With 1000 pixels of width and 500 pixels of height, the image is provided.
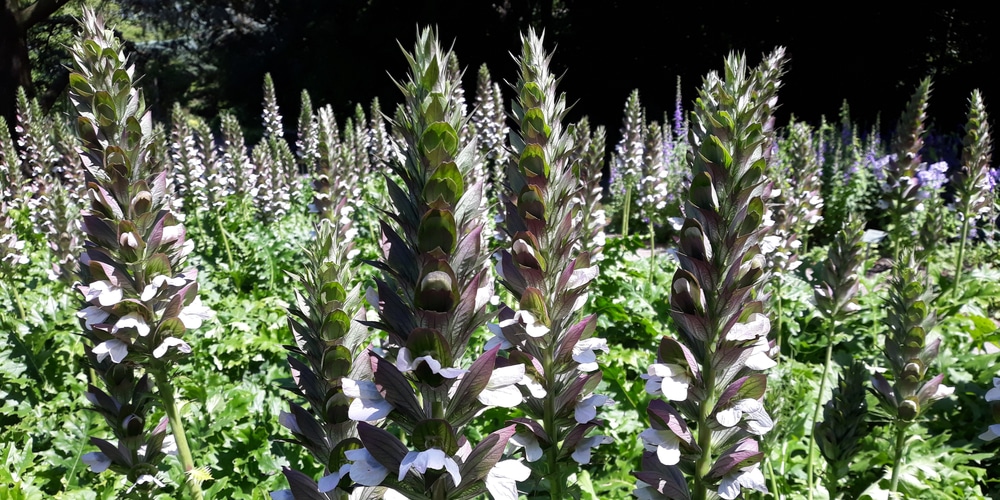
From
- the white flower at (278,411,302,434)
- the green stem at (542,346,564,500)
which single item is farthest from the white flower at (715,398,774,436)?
the white flower at (278,411,302,434)

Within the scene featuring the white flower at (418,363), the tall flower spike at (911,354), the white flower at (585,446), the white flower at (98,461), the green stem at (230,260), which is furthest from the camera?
the green stem at (230,260)

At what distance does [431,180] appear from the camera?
1077 millimetres

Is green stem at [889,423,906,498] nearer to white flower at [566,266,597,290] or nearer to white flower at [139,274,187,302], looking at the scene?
white flower at [566,266,597,290]

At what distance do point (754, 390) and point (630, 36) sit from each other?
18770mm

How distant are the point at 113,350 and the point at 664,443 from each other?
1.64m

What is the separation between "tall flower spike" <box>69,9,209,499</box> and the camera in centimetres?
187

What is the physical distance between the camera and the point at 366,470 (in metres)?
1.15

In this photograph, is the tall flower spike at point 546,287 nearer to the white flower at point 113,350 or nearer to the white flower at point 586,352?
the white flower at point 586,352

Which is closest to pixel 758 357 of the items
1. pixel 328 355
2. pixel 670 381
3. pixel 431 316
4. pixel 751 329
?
pixel 751 329

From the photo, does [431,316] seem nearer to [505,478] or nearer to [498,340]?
[505,478]

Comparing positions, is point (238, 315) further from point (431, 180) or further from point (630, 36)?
point (630, 36)

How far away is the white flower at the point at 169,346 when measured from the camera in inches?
75.9

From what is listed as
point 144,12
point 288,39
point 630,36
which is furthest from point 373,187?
point 144,12

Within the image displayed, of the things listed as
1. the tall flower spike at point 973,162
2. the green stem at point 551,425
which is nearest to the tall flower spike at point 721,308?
the green stem at point 551,425
